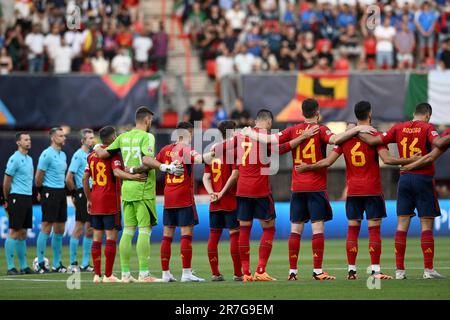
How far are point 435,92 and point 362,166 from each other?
18.4 meters

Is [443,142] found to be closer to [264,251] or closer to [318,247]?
[318,247]

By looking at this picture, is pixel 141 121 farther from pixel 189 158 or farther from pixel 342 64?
pixel 342 64

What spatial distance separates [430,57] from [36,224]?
621 inches

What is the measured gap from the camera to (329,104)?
36.4 m

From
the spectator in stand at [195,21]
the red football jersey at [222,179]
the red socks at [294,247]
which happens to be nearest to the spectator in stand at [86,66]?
the spectator in stand at [195,21]

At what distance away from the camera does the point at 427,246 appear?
59.7ft

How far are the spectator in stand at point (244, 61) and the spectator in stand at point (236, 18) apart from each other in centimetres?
205

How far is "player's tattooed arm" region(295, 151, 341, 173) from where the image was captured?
18.0 m

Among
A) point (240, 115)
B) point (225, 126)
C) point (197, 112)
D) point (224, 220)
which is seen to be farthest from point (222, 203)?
point (197, 112)

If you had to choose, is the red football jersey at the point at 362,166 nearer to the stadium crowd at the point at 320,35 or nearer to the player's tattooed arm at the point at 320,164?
the player's tattooed arm at the point at 320,164

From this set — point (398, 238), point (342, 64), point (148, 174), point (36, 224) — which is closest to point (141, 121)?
point (148, 174)

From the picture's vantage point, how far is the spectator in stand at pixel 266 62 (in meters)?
38.1

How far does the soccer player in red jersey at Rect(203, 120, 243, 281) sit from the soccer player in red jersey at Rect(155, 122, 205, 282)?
0.39 meters

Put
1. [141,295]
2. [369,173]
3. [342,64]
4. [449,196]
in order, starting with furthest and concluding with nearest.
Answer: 1. [342,64]
2. [449,196]
3. [369,173]
4. [141,295]
